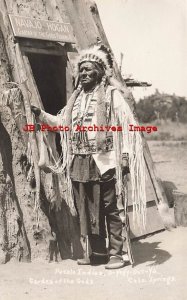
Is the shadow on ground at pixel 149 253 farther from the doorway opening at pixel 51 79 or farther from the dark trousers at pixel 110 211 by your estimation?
the doorway opening at pixel 51 79

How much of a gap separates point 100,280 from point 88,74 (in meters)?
1.95

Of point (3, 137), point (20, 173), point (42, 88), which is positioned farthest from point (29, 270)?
point (42, 88)

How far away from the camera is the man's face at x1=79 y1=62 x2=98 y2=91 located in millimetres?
4879

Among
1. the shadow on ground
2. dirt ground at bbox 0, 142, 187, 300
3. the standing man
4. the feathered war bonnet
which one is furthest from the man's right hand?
the shadow on ground

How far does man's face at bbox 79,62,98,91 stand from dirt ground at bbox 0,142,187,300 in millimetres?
1824

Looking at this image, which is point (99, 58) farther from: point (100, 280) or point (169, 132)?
point (169, 132)

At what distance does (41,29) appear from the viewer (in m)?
6.03

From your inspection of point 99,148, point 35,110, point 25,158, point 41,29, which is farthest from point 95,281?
point 41,29

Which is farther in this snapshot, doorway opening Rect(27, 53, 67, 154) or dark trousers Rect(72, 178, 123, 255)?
doorway opening Rect(27, 53, 67, 154)

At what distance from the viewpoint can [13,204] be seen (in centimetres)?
507

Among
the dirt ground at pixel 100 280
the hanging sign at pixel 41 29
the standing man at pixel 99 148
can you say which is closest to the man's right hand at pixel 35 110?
the standing man at pixel 99 148

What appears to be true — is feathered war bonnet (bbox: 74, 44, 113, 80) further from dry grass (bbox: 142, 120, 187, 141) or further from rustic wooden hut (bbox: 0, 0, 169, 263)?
dry grass (bbox: 142, 120, 187, 141)

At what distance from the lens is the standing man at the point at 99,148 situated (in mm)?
4898

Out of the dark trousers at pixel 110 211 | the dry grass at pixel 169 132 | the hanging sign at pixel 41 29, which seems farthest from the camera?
the dry grass at pixel 169 132
